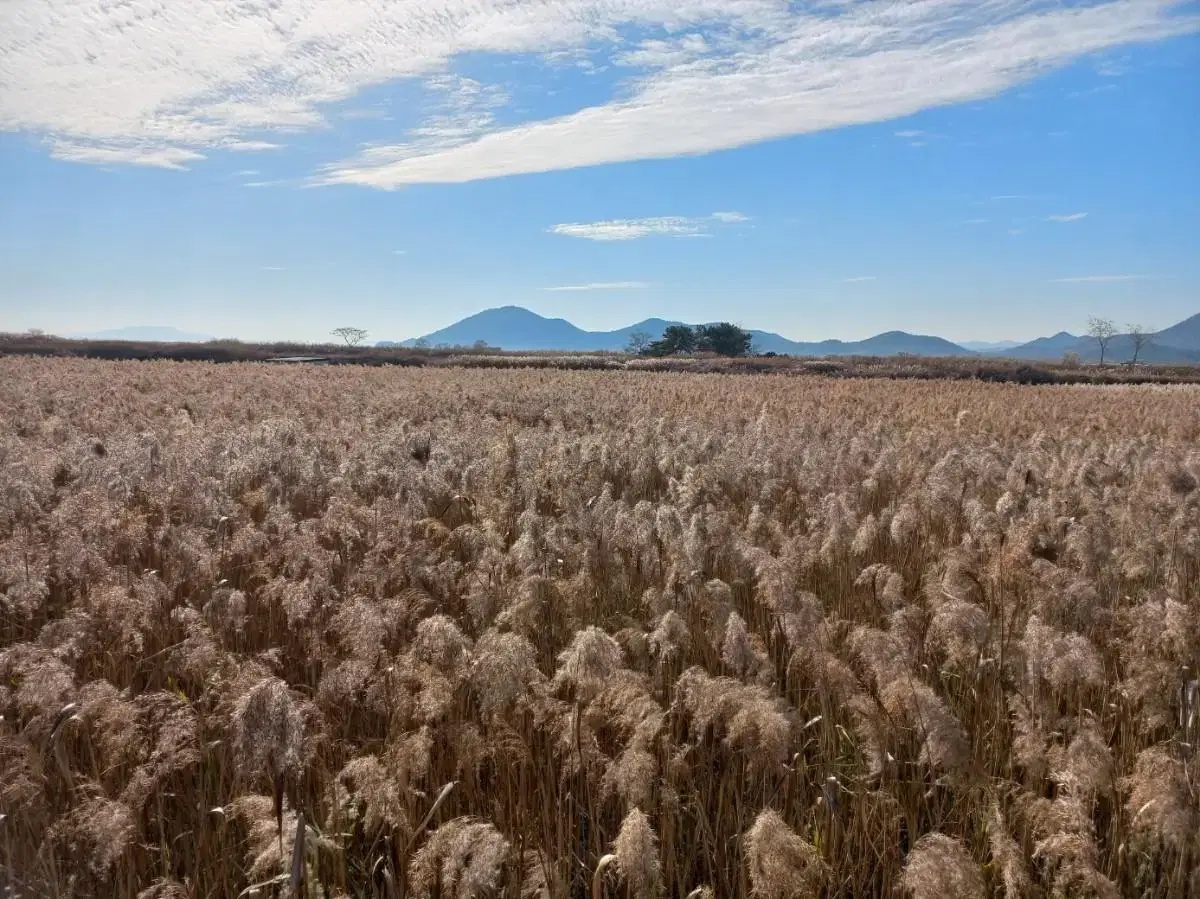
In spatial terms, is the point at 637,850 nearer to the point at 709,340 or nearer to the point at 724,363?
the point at 724,363

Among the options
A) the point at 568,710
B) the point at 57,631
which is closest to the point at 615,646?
the point at 568,710

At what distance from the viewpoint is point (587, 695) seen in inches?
129

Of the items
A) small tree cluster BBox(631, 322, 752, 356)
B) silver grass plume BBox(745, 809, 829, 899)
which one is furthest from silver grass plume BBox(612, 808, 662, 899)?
small tree cluster BBox(631, 322, 752, 356)

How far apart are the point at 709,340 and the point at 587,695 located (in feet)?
371

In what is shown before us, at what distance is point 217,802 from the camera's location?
3.69 metres

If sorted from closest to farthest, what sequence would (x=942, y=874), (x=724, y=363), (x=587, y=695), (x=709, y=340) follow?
1. (x=942, y=874)
2. (x=587, y=695)
3. (x=724, y=363)
4. (x=709, y=340)

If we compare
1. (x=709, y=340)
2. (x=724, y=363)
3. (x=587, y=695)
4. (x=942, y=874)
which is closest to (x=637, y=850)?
(x=942, y=874)

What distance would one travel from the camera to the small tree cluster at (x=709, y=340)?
4444 inches

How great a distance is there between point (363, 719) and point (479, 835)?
1.89 metres

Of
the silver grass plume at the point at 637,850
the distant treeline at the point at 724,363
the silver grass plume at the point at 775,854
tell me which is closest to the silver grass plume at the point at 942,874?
the silver grass plume at the point at 775,854

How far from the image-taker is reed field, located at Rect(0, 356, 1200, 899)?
2838 mm

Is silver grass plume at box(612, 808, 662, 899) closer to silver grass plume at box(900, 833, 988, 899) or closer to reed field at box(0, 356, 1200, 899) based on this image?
reed field at box(0, 356, 1200, 899)

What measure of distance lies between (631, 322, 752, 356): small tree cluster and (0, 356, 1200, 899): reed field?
Answer: 104547 millimetres

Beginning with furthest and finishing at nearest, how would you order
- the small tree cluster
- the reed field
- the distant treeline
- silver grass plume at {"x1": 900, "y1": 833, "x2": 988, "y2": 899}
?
the small tree cluster, the distant treeline, the reed field, silver grass plume at {"x1": 900, "y1": 833, "x2": 988, "y2": 899}
